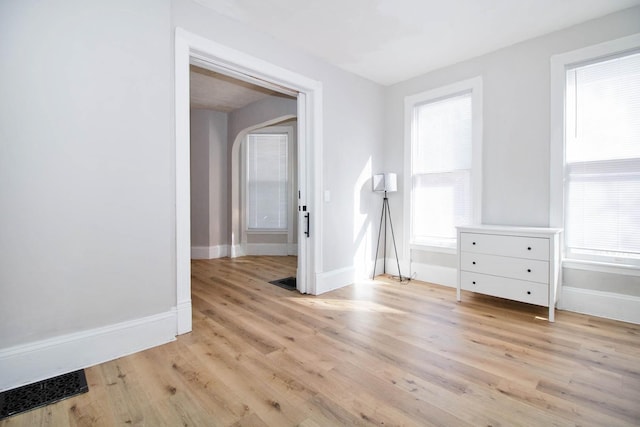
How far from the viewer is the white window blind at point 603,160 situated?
2598 millimetres

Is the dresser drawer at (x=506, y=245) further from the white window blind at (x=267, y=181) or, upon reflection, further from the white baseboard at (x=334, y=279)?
the white window blind at (x=267, y=181)

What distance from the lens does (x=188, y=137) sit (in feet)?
7.92

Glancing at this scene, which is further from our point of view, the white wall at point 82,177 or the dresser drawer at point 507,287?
the dresser drawer at point 507,287

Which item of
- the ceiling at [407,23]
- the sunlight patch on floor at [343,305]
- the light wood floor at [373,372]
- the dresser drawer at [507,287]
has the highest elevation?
the ceiling at [407,23]

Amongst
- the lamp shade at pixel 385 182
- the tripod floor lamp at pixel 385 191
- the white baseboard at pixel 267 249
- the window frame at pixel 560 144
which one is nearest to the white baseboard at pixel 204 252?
the white baseboard at pixel 267 249

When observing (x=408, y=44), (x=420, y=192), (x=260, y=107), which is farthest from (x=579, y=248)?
(x=260, y=107)

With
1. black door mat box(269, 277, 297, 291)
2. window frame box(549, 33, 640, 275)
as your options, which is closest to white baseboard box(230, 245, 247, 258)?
black door mat box(269, 277, 297, 291)

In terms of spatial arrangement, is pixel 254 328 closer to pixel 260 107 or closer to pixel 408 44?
pixel 408 44

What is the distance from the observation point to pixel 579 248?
2.86 meters

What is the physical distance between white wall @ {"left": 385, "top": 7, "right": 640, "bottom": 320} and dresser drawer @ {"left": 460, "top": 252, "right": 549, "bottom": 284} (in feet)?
1.49

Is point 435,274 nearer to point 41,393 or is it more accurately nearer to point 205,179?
point 41,393

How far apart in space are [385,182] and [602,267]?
222cm

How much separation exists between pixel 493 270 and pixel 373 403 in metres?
2.01

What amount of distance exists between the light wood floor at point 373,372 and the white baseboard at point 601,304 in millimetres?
115
